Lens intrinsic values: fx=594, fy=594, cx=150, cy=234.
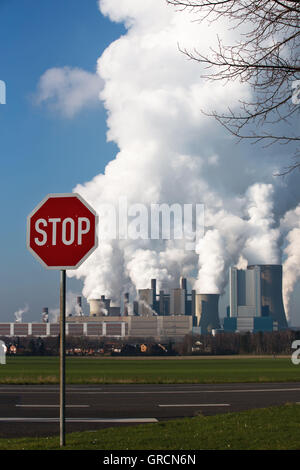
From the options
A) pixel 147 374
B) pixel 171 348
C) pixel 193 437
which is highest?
pixel 193 437

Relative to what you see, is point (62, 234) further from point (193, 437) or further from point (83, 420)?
point (83, 420)

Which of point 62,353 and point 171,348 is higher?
point 62,353

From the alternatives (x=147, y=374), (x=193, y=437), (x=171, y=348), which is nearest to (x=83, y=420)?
(x=193, y=437)

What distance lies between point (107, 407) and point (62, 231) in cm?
858

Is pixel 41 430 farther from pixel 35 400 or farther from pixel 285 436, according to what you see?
pixel 35 400

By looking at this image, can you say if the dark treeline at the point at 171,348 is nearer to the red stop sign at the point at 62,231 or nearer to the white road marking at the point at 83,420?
the white road marking at the point at 83,420

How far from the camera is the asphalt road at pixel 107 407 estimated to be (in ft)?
37.5

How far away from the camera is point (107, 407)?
14.8 m

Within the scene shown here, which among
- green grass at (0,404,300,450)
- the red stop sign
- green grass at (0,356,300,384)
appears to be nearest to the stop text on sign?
the red stop sign

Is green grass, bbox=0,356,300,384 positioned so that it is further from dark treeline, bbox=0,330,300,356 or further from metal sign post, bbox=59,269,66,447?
dark treeline, bbox=0,330,300,356

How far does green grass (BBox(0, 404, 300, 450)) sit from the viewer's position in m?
7.90

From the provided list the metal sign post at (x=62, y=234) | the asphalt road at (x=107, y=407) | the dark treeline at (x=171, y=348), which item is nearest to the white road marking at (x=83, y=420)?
the asphalt road at (x=107, y=407)

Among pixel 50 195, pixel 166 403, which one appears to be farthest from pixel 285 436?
pixel 166 403

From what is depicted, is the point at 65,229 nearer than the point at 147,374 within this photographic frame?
Yes
